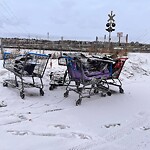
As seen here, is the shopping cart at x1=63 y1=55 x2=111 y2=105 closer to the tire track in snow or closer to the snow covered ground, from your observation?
the snow covered ground

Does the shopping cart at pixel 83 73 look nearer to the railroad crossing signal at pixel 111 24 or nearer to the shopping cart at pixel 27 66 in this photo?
the shopping cart at pixel 27 66

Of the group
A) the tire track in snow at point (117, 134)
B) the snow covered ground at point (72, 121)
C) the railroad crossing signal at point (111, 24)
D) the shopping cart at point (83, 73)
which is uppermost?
the railroad crossing signal at point (111, 24)

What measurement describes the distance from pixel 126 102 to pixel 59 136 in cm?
242

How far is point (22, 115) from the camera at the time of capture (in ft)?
15.2

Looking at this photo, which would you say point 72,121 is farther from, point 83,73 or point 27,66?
point 27,66

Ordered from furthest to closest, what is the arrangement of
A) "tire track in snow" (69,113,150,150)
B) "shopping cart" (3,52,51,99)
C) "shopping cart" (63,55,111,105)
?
"shopping cart" (3,52,51,99)
"shopping cart" (63,55,111,105)
"tire track in snow" (69,113,150,150)

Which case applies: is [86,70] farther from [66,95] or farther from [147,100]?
[147,100]

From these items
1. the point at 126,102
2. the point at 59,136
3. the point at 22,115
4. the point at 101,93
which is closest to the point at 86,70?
the point at 101,93

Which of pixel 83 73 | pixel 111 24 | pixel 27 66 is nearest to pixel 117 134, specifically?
pixel 83 73

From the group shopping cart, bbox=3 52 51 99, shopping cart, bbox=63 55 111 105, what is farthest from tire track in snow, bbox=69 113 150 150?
shopping cart, bbox=3 52 51 99

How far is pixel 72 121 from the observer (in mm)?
4477

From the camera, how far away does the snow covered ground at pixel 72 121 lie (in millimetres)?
3604

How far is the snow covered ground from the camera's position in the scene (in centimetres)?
360

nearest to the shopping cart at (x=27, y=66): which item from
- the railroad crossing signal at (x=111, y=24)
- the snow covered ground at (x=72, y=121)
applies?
the snow covered ground at (x=72, y=121)
